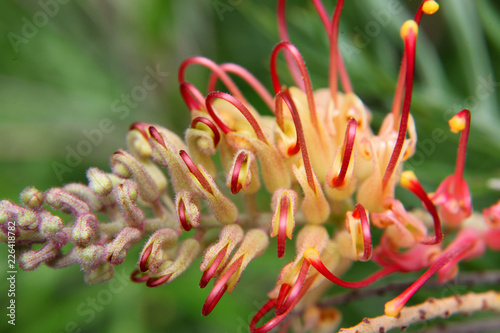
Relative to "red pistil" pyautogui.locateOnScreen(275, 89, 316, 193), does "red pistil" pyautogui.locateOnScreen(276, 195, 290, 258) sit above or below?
below

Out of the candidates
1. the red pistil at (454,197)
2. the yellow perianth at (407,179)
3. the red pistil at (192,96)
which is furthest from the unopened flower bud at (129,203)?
the red pistil at (454,197)

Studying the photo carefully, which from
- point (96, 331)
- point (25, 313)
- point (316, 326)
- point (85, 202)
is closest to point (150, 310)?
point (96, 331)

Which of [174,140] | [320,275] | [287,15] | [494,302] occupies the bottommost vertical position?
[494,302]

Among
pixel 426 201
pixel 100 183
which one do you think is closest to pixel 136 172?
pixel 100 183

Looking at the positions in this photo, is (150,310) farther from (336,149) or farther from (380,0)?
(380,0)

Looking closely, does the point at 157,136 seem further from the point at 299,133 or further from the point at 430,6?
the point at 430,6

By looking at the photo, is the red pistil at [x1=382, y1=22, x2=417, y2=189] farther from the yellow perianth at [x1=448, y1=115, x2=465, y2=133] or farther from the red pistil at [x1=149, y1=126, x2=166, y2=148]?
the red pistil at [x1=149, y1=126, x2=166, y2=148]

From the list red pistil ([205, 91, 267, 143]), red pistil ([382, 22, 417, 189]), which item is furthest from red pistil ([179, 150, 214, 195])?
red pistil ([382, 22, 417, 189])
